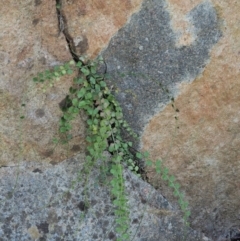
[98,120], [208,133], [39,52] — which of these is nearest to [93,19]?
[39,52]

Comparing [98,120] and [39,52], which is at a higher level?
[39,52]

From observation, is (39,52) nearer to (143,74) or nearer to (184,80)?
(143,74)

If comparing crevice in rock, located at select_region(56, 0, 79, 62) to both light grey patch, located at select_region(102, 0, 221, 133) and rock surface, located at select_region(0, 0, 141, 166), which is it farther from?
light grey patch, located at select_region(102, 0, 221, 133)

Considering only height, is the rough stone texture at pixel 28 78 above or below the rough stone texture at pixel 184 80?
below

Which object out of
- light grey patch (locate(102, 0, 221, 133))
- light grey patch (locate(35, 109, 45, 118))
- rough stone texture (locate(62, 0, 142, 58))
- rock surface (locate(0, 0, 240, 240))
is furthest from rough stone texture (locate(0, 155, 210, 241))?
rough stone texture (locate(62, 0, 142, 58))

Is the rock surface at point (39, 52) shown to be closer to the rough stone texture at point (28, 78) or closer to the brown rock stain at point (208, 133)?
the rough stone texture at point (28, 78)

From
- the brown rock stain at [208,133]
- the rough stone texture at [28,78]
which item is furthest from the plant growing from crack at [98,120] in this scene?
the brown rock stain at [208,133]
